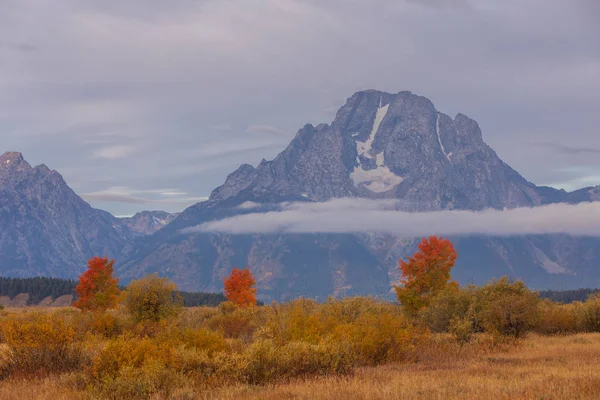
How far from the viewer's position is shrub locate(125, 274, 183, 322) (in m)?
39.8

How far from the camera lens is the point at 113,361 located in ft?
55.1

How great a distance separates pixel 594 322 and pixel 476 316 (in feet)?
30.7

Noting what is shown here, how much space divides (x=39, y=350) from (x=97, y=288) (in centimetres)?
6196

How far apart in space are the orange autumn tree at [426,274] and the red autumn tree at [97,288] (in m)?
38.7

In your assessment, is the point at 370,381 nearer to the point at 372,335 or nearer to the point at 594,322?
the point at 372,335

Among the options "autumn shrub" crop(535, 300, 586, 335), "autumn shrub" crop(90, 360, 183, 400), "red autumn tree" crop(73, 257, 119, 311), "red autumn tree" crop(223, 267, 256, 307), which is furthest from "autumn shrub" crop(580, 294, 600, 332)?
"red autumn tree" crop(223, 267, 256, 307)

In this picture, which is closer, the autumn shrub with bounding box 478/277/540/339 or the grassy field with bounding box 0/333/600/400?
the grassy field with bounding box 0/333/600/400

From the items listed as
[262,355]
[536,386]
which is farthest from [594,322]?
[262,355]

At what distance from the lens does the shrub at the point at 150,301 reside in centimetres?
3978

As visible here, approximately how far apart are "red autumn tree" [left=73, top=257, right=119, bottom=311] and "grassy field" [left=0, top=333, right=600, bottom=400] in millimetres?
59738

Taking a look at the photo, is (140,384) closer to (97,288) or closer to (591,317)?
(591,317)

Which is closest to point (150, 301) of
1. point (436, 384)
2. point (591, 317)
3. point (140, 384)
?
point (140, 384)

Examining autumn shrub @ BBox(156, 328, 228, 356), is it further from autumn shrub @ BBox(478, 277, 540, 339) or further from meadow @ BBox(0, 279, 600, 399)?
autumn shrub @ BBox(478, 277, 540, 339)

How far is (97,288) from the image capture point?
255 feet
